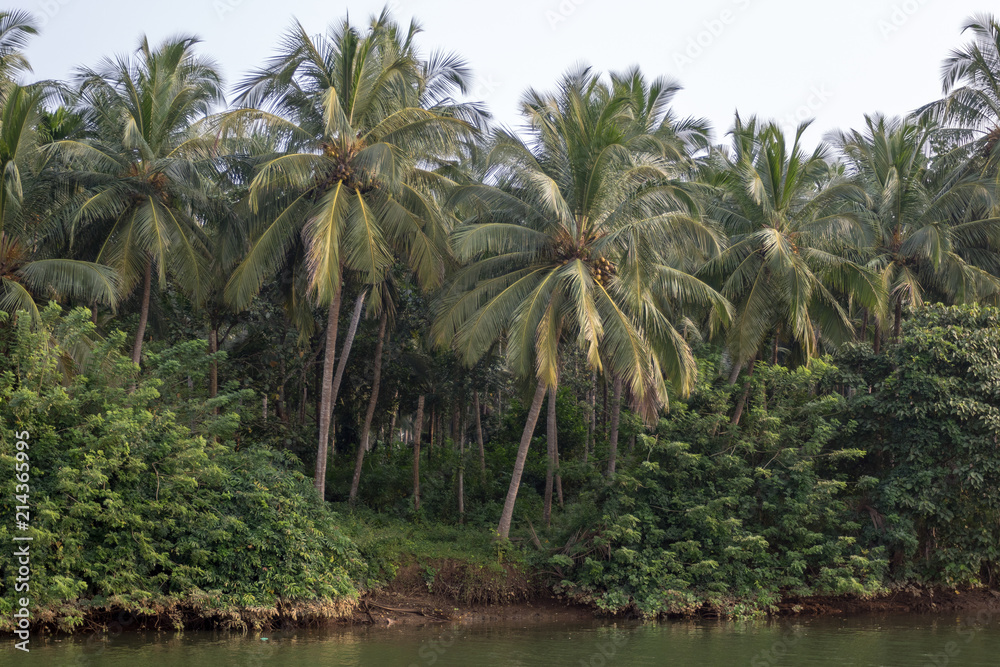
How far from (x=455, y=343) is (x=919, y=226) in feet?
44.2

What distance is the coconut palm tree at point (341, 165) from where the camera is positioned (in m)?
16.2

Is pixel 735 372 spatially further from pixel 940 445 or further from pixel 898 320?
pixel 898 320

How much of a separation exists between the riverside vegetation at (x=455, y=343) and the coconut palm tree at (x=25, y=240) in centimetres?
6

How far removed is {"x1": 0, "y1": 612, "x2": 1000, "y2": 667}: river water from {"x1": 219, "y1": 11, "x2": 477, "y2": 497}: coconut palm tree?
163 inches

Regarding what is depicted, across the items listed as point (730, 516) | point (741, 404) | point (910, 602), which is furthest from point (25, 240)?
point (910, 602)

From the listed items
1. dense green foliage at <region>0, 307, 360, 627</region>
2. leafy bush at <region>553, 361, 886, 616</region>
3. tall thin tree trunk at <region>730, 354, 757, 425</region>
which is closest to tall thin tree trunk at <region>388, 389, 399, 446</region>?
leafy bush at <region>553, 361, 886, 616</region>

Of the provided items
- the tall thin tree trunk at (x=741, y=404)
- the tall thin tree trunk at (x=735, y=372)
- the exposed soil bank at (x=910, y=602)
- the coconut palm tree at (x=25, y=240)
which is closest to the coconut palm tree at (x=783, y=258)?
the tall thin tree trunk at (x=735, y=372)

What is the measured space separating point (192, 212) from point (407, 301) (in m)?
6.36

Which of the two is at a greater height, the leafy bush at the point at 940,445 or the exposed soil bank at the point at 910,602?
the leafy bush at the point at 940,445

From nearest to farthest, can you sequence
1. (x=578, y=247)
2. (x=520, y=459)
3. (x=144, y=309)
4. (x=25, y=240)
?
(x=25, y=240)
(x=578, y=247)
(x=520, y=459)
(x=144, y=309)

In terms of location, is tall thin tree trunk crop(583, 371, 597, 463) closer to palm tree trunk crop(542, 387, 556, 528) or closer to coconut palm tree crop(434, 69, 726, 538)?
palm tree trunk crop(542, 387, 556, 528)

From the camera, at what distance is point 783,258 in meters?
19.0

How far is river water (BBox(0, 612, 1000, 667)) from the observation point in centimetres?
1238

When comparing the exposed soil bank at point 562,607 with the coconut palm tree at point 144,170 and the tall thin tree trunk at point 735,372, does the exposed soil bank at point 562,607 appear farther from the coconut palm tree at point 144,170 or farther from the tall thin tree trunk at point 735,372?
the coconut palm tree at point 144,170
